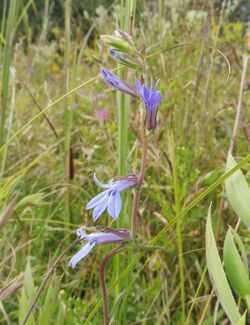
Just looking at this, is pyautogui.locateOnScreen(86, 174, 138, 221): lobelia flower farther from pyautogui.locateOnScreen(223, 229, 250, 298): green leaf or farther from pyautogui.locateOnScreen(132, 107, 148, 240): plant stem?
pyautogui.locateOnScreen(223, 229, 250, 298): green leaf

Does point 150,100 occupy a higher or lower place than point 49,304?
higher

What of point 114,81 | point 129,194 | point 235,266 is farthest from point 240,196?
point 129,194

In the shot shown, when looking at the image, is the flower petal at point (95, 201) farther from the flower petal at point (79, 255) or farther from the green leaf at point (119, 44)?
the green leaf at point (119, 44)

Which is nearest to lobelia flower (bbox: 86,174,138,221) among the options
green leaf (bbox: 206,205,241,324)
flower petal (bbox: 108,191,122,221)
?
flower petal (bbox: 108,191,122,221)

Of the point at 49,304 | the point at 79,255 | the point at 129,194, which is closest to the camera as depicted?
the point at 79,255

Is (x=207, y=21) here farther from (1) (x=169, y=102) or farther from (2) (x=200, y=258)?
(2) (x=200, y=258)

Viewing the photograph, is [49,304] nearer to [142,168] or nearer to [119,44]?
[142,168]

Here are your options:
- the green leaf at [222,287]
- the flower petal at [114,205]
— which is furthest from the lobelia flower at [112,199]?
the green leaf at [222,287]
